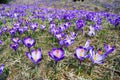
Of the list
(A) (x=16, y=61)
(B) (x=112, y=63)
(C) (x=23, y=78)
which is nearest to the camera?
(C) (x=23, y=78)

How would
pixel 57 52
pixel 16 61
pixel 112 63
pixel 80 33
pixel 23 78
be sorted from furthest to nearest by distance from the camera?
pixel 80 33
pixel 16 61
pixel 112 63
pixel 23 78
pixel 57 52

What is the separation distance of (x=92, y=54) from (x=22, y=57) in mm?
975

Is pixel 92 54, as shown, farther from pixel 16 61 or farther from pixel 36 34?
pixel 36 34

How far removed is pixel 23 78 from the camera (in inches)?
89.5

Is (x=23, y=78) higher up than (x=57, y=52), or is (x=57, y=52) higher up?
(x=57, y=52)

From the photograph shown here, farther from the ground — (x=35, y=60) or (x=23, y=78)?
(x=35, y=60)

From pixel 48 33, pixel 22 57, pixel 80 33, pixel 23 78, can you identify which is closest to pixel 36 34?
pixel 48 33

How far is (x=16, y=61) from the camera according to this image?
2.65 m

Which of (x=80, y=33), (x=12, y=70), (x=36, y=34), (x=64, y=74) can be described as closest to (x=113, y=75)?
(x=64, y=74)

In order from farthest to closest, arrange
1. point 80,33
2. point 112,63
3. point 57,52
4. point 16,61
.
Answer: point 80,33, point 16,61, point 112,63, point 57,52

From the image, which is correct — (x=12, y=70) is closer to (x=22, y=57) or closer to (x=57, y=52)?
(x=22, y=57)

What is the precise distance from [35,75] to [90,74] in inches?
20.8

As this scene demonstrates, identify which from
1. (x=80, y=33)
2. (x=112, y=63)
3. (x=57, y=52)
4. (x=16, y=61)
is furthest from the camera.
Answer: (x=80, y=33)

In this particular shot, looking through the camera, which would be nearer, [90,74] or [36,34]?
[90,74]
